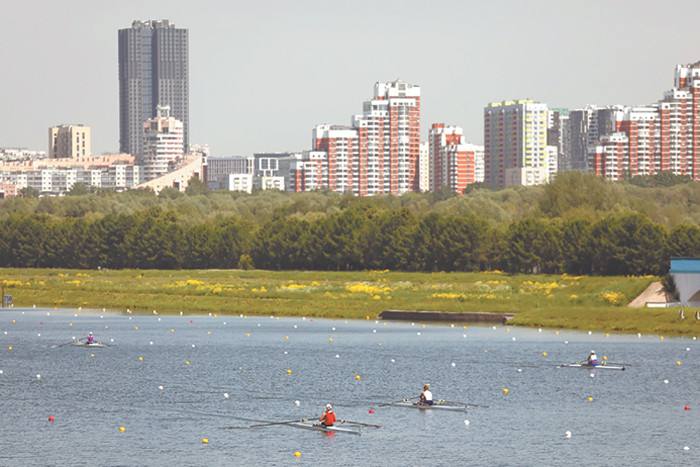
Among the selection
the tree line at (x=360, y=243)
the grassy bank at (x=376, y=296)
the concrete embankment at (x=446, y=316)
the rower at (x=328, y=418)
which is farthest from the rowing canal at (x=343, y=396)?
the tree line at (x=360, y=243)

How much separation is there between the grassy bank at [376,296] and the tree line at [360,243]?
676cm

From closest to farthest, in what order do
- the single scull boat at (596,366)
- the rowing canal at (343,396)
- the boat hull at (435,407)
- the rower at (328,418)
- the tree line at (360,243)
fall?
the rowing canal at (343,396) → the rower at (328,418) → the boat hull at (435,407) → the single scull boat at (596,366) → the tree line at (360,243)

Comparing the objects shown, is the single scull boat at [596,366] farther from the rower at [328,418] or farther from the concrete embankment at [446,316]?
the concrete embankment at [446,316]

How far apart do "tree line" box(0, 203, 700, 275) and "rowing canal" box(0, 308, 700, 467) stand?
41.0 metres

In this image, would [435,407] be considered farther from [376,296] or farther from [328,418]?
[376,296]

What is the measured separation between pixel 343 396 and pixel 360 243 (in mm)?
96353

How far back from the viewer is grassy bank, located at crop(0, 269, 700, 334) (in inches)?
3182

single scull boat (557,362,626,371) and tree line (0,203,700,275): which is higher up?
tree line (0,203,700,275)

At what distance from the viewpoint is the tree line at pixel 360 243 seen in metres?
114

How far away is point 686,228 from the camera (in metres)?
112

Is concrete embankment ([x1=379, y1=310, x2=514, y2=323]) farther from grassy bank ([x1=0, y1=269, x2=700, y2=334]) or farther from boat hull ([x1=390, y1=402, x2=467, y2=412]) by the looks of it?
boat hull ([x1=390, y1=402, x2=467, y2=412])

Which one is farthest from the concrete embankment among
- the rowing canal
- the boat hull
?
the boat hull

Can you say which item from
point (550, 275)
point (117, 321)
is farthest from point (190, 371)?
point (550, 275)

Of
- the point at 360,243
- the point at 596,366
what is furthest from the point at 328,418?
the point at 360,243
